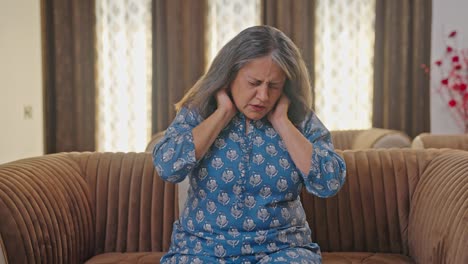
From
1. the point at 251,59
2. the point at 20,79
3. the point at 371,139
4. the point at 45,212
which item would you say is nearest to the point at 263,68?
the point at 251,59

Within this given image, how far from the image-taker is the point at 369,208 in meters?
2.07

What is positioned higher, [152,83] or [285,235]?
[152,83]

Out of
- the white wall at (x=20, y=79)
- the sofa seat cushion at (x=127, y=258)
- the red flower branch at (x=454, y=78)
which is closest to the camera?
the sofa seat cushion at (x=127, y=258)

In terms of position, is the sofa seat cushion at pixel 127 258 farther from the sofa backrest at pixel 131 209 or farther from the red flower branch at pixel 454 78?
the red flower branch at pixel 454 78

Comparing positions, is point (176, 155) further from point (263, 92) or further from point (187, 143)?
point (263, 92)

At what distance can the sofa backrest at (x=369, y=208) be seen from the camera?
2.06 meters

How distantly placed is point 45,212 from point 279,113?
2.61 ft

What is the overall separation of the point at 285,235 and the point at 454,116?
12.6ft

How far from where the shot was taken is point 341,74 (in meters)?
5.12

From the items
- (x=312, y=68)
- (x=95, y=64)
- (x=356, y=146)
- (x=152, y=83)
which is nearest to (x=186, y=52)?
(x=152, y=83)

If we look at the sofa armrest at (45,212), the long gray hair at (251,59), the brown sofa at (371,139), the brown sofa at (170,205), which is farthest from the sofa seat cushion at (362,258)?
the brown sofa at (371,139)

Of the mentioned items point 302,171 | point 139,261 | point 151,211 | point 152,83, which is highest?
point 152,83

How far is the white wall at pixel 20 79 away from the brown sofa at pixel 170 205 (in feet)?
6.52

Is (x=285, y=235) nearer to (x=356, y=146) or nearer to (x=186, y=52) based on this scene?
(x=356, y=146)
